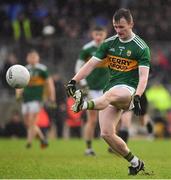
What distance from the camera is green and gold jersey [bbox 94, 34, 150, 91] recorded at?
1111 centimetres

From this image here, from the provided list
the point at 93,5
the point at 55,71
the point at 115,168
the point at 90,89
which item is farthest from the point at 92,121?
the point at 93,5

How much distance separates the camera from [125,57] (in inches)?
440

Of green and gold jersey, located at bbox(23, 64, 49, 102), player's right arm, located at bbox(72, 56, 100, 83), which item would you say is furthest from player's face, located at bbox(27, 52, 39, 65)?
player's right arm, located at bbox(72, 56, 100, 83)

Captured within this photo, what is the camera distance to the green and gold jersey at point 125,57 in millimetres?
11109

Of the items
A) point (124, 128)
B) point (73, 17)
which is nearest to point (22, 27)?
point (73, 17)

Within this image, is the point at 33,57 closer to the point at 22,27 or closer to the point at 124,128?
the point at 124,128

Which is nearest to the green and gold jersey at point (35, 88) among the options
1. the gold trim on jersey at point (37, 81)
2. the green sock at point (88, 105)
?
the gold trim on jersey at point (37, 81)

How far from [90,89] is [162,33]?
12.2m

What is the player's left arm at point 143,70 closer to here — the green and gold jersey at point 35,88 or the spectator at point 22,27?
the green and gold jersey at point 35,88

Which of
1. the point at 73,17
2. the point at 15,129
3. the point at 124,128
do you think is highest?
the point at 73,17

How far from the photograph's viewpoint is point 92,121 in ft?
55.7

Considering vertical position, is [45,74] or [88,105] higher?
[88,105]

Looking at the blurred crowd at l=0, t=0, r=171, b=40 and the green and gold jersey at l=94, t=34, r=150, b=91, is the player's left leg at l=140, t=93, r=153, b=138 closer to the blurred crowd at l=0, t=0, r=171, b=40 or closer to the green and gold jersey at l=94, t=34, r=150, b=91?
the green and gold jersey at l=94, t=34, r=150, b=91

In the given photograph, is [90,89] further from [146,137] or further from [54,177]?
[146,137]
